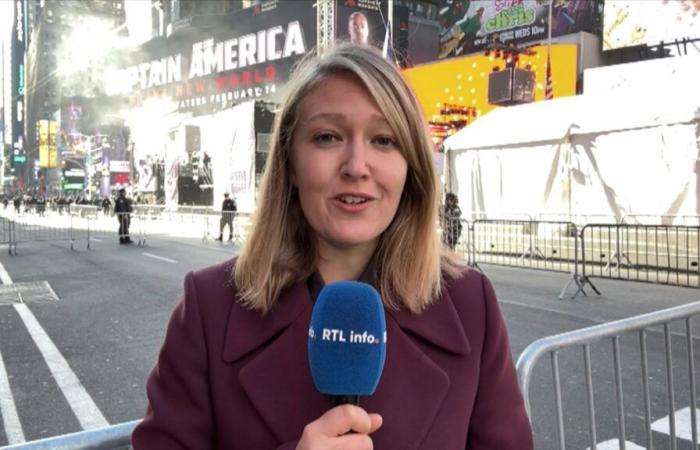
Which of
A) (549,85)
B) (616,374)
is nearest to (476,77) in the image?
(549,85)

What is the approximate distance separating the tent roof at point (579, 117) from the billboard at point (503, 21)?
1540cm

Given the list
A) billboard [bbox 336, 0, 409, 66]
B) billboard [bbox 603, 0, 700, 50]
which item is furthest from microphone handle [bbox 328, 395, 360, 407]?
billboard [bbox 336, 0, 409, 66]

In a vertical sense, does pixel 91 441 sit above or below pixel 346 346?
below

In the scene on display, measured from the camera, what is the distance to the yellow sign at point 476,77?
28.8m

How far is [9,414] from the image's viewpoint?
4.55 metres

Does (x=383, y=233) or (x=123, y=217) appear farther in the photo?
(x=123, y=217)

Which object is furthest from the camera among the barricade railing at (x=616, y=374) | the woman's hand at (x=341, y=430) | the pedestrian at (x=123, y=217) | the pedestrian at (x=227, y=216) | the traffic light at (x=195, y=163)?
the traffic light at (x=195, y=163)

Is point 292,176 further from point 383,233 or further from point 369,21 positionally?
point 369,21

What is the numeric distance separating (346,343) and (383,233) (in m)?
0.52

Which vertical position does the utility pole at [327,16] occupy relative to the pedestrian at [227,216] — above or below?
above

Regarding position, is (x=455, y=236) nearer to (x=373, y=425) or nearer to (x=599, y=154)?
(x=599, y=154)

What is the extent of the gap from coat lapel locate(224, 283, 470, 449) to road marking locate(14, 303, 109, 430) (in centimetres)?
338

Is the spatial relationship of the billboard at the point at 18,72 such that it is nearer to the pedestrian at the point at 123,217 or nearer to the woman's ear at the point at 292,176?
the pedestrian at the point at 123,217

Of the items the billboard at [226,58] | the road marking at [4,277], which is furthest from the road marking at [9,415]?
the billboard at [226,58]
